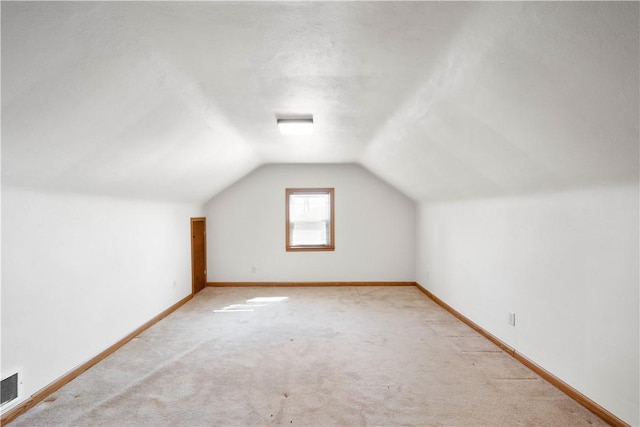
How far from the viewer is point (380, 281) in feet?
21.9

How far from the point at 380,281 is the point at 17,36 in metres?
6.14

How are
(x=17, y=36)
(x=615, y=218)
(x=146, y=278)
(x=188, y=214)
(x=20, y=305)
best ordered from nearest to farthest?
(x=17, y=36)
(x=615, y=218)
(x=20, y=305)
(x=146, y=278)
(x=188, y=214)

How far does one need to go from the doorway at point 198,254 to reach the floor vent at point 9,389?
3490mm

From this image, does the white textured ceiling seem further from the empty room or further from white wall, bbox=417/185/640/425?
white wall, bbox=417/185/640/425

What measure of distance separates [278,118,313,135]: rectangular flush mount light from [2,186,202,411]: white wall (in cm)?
201

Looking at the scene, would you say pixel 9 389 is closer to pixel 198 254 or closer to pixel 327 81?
pixel 327 81

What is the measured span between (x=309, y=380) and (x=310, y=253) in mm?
3783

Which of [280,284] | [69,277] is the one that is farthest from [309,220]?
[69,277]

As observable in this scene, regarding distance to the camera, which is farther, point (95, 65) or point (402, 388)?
point (402, 388)

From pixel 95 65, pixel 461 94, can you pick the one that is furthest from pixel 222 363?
pixel 461 94

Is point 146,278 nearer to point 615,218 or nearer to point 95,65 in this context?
point 95,65

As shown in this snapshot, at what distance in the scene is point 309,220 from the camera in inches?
267

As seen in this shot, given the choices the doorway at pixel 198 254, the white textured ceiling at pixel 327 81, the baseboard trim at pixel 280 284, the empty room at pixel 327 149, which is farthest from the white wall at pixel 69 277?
the baseboard trim at pixel 280 284

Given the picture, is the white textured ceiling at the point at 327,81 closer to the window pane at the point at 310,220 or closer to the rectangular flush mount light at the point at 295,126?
the rectangular flush mount light at the point at 295,126
